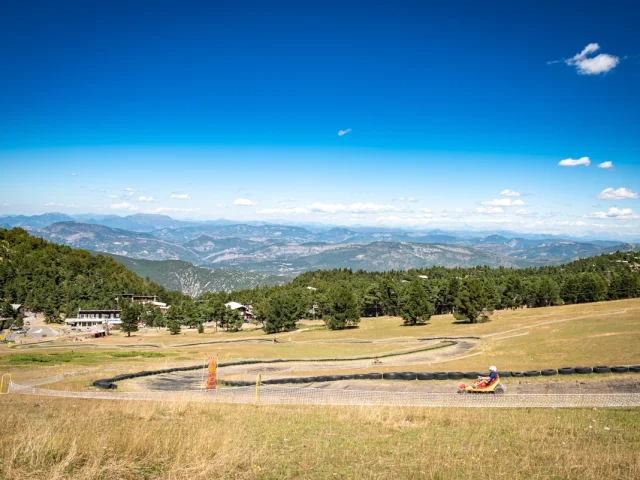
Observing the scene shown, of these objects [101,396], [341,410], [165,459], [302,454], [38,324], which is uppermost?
[165,459]

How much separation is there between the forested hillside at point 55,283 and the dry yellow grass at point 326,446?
16747 centimetres

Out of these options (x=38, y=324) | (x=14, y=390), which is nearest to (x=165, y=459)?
(x=14, y=390)

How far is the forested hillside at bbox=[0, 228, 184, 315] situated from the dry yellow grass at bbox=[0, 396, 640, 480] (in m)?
167

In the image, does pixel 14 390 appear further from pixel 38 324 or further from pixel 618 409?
pixel 38 324

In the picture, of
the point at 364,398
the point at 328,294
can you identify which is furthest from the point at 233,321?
the point at 364,398

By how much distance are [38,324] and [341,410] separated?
16004 cm

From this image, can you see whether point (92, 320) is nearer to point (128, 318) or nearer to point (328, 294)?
point (128, 318)

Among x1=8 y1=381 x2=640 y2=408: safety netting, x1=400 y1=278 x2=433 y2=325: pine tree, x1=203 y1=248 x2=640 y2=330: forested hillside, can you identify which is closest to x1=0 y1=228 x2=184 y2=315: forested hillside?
x1=203 y1=248 x2=640 y2=330: forested hillside

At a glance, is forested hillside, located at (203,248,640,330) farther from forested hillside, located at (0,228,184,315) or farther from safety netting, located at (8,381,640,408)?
safety netting, located at (8,381,640,408)

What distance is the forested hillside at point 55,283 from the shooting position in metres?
158

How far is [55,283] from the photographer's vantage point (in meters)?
173

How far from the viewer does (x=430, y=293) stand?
14162cm

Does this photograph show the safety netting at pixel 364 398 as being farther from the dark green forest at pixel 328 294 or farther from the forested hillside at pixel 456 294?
the forested hillside at pixel 456 294

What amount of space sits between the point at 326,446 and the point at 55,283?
195 metres
